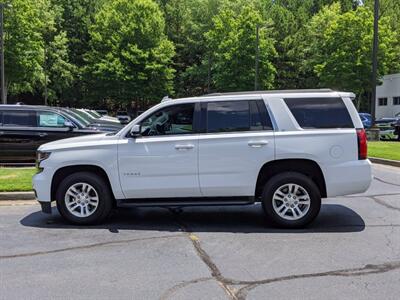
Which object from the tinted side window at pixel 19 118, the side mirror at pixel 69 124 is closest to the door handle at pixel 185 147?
the side mirror at pixel 69 124

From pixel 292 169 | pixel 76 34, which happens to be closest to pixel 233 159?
pixel 292 169

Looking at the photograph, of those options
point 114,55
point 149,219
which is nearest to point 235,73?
point 114,55

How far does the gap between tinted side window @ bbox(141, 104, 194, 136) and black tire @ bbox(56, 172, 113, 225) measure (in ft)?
3.18

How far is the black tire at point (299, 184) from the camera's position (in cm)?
723

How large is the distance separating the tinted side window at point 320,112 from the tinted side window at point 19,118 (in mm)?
8990

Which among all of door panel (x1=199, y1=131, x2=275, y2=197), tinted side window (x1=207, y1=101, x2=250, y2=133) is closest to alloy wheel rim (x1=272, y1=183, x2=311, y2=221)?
door panel (x1=199, y1=131, x2=275, y2=197)

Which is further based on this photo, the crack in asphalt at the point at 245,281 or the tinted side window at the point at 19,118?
the tinted side window at the point at 19,118

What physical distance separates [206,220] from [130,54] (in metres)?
43.8

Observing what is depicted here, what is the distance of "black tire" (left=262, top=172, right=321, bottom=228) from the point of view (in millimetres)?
7234

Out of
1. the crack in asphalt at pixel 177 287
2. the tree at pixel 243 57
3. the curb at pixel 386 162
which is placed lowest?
the crack in asphalt at pixel 177 287

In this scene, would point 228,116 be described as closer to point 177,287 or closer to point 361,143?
point 361,143

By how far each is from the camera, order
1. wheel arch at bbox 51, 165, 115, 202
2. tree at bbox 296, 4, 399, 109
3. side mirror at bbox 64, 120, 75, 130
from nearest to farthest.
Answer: wheel arch at bbox 51, 165, 115, 202 < side mirror at bbox 64, 120, 75, 130 < tree at bbox 296, 4, 399, 109

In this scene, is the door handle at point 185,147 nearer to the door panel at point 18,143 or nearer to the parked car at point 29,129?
the parked car at point 29,129

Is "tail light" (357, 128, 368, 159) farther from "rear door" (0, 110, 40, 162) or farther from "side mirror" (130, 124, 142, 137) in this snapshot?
"rear door" (0, 110, 40, 162)
